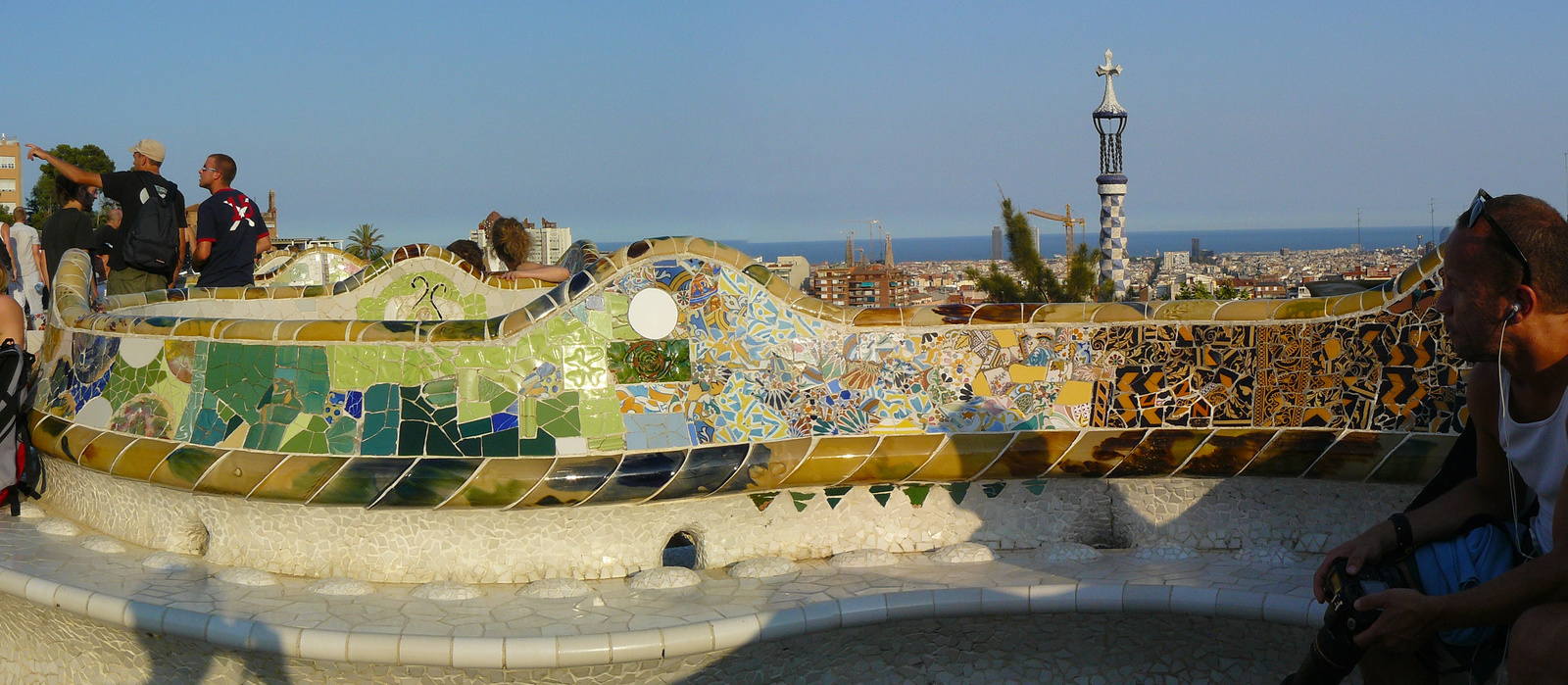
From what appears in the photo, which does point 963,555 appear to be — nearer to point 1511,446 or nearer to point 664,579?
point 664,579

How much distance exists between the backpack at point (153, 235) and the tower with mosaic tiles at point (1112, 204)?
63.1 ft

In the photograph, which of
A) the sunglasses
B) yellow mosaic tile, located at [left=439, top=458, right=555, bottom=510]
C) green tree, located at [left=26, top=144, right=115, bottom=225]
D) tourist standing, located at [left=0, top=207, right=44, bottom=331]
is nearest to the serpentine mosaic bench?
yellow mosaic tile, located at [left=439, top=458, right=555, bottom=510]

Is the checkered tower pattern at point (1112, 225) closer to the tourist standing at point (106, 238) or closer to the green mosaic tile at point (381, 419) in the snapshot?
the tourist standing at point (106, 238)

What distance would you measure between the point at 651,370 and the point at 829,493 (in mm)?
798

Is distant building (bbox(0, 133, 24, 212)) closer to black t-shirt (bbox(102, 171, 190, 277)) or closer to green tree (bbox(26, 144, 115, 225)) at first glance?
green tree (bbox(26, 144, 115, 225))

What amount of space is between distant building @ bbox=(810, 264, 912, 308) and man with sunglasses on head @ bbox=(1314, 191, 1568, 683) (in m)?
22.1

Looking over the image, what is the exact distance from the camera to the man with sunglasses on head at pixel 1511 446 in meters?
2.65

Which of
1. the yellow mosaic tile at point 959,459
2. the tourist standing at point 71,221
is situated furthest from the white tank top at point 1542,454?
the tourist standing at point 71,221

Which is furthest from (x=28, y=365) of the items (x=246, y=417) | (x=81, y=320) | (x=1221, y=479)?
(x=1221, y=479)

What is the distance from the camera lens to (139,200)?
23.2 feet

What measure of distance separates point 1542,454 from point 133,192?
22.3 feet

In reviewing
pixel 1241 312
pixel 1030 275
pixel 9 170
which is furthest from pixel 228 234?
pixel 9 170

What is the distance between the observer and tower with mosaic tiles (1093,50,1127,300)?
25.8 m

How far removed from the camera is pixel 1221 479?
4742 millimetres
